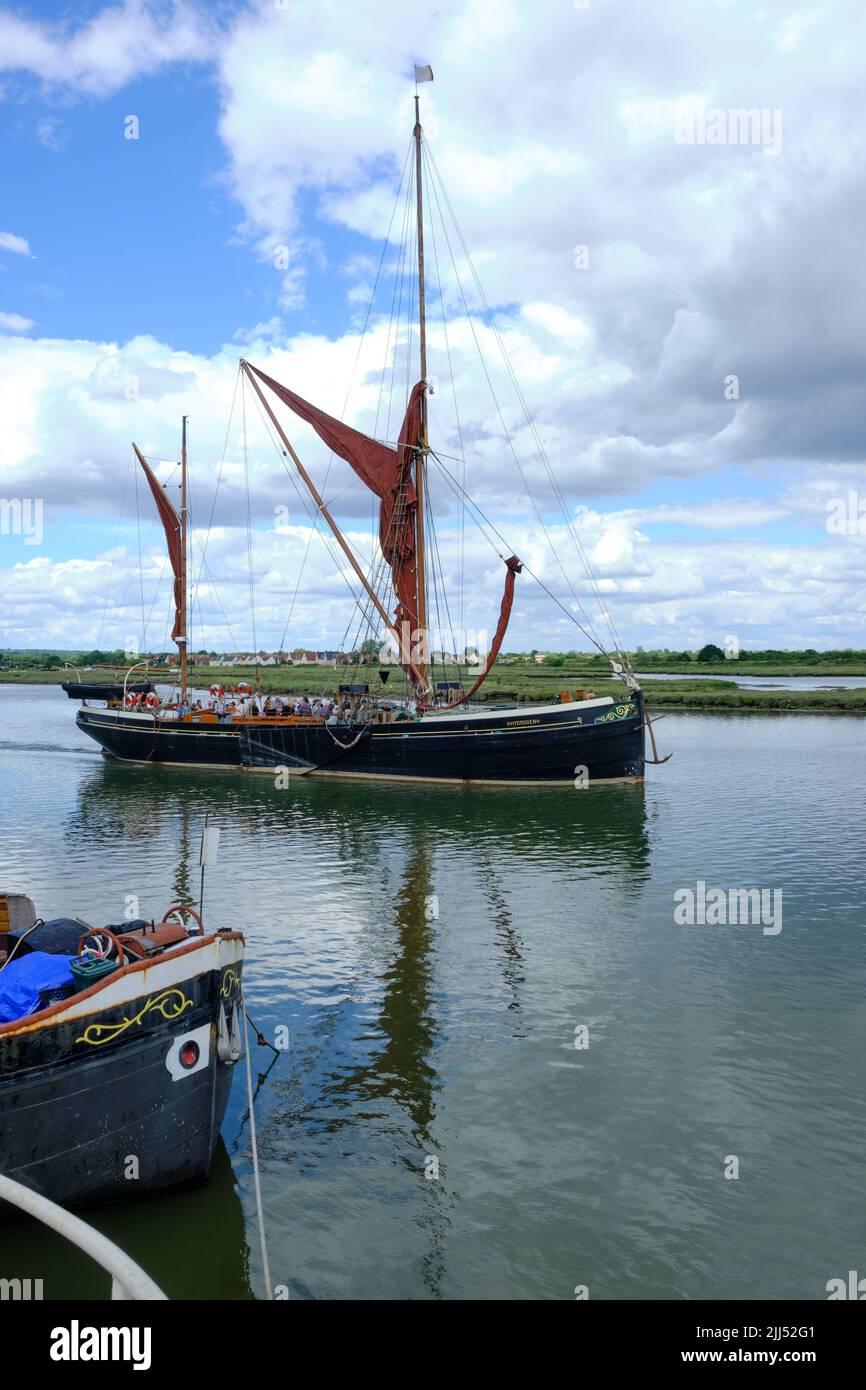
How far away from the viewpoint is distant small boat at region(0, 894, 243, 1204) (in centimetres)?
959

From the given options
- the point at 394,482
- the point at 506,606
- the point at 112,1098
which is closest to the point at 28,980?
the point at 112,1098

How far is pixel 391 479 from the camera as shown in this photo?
155 feet

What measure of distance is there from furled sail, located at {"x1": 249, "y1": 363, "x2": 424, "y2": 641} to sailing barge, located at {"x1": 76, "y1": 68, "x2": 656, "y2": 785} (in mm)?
55

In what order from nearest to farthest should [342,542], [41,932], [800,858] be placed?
[41,932] → [800,858] → [342,542]

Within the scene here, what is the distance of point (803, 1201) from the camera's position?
34.6ft

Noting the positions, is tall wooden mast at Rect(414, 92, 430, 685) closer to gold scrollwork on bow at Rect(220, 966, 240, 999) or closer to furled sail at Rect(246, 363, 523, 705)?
furled sail at Rect(246, 363, 523, 705)

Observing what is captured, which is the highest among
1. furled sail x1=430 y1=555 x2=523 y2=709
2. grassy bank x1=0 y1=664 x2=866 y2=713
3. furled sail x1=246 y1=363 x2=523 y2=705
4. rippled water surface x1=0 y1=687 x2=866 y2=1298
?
furled sail x1=246 y1=363 x2=523 y2=705

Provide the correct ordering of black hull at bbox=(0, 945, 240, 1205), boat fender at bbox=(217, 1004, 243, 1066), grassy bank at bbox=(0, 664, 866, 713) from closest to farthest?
black hull at bbox=(0, 945, 240, 1205)
boat fender at bbox=(217, 1004, 243, 1066)
grassy bank at bbox=(0, 664, 866, 713)

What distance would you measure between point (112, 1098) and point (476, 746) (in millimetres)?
35140

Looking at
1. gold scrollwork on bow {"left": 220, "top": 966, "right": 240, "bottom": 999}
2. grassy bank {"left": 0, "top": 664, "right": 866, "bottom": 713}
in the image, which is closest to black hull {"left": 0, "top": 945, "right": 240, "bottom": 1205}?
gold scrollwork on bow {"left": 220, "top": 966, "right": 240, "bottom": 999}

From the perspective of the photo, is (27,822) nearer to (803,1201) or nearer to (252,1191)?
(252,1191)

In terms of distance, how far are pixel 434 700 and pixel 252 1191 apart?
3828cm

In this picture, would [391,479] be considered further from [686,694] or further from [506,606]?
[686,694]
